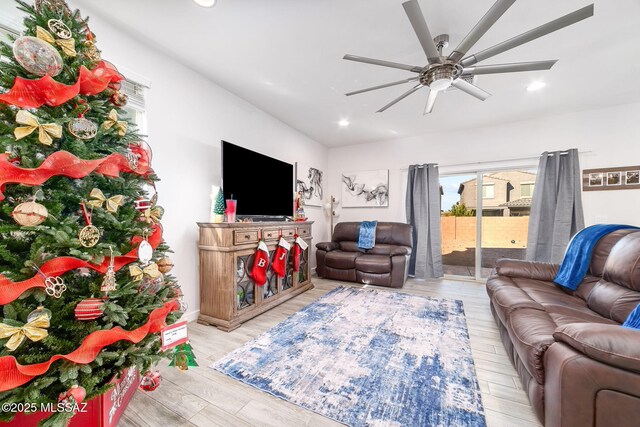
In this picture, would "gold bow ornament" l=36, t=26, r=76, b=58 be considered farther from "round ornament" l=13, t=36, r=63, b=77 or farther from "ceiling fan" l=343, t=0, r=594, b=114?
"ceiling fan" l=343, t=0, r=594, b=114

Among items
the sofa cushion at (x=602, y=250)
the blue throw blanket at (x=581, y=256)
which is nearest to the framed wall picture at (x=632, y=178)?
the blue throw blanket at (x=581, y=256)

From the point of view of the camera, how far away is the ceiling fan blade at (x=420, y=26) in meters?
1.29

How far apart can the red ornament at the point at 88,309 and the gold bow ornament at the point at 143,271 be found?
0.16m

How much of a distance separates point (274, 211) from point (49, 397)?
8.17ft

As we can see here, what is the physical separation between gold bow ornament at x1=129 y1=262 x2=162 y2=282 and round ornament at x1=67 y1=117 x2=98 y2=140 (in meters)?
0.62

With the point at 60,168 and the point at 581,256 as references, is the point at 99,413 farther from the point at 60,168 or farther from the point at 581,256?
the point at 581,256

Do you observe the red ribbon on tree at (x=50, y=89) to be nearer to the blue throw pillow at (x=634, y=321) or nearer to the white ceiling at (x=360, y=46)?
the white ceiling at (x=360, y=46)

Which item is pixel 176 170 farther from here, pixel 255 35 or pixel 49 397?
pixel 49 397

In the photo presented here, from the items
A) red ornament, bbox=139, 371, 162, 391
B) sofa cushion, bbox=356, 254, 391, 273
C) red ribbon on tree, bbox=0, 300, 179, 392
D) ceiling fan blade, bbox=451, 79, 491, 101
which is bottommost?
red ornament, bbox=139, 371, 162, 391

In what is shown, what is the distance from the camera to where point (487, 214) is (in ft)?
13.6

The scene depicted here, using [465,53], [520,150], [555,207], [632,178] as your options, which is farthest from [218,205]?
[632,178]

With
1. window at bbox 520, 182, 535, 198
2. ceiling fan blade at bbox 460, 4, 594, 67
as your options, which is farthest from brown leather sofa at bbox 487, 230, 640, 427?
window at bbox 520, 182, 535, 198

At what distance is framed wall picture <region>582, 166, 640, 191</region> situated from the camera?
10.3 feet

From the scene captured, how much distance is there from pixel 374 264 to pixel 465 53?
2.90 meters
